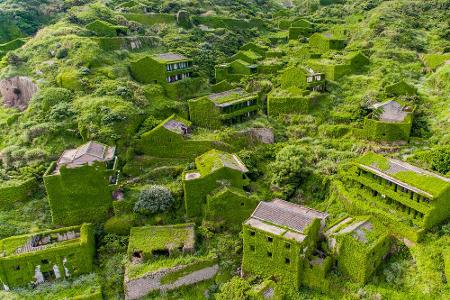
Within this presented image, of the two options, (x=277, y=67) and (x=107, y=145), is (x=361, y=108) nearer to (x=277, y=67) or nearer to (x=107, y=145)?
(x=277, y=67)

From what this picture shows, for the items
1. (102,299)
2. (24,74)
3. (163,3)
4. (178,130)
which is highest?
(163,3)

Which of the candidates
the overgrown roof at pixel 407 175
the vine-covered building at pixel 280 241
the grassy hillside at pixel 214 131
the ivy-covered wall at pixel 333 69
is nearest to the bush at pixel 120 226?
the grassy hillside at pixel 214 131

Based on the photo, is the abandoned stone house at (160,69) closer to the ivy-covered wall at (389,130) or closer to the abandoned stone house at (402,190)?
the ivy-covered wall at (389,130)

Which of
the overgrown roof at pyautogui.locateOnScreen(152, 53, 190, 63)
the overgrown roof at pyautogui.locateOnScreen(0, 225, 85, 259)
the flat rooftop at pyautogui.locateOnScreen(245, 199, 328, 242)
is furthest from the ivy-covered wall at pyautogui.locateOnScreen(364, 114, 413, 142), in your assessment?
the overgrown roof at pyautogui.locateOnScreen(0, 225, 85, 259)

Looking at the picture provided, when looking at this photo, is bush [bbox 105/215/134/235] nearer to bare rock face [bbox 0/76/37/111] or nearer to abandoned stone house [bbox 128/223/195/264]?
abandoned stone house [bbox 128/223/195/264]

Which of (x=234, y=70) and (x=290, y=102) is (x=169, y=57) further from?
(x=290, y=102)

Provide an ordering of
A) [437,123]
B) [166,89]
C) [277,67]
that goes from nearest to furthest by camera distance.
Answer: [437,123], [166,89], [277,67]

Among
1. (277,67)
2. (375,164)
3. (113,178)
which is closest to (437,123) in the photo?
(375,164)
